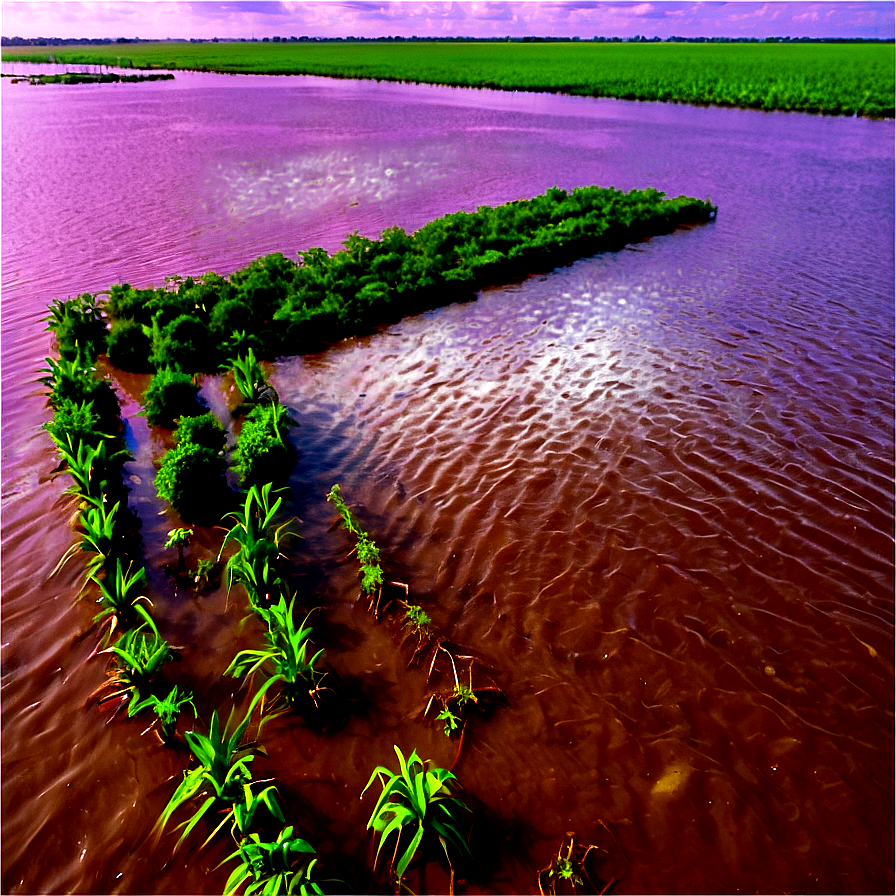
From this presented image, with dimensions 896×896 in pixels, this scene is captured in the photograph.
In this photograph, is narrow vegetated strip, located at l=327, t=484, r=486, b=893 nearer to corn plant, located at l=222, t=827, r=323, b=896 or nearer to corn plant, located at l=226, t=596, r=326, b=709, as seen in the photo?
corn plant, located at l=222, t=827, r=323, b=896

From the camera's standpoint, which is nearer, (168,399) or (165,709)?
(165,709)

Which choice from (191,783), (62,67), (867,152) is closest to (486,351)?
(191,783)

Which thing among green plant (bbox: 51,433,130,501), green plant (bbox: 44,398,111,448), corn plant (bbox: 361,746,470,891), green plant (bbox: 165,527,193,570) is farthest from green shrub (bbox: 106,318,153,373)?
corn plant (bbox: 361,746,470,891)

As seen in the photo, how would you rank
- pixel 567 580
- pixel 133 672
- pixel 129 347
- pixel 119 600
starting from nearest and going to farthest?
pixel 133 672, pixel 119 600, pixel 567 580, pixel 129 347

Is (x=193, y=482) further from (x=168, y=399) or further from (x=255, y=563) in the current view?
(x=168, y=399)

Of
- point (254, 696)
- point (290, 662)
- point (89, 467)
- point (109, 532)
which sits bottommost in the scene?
point (254, 696)

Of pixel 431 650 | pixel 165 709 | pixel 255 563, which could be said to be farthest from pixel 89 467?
pixel 431 650
